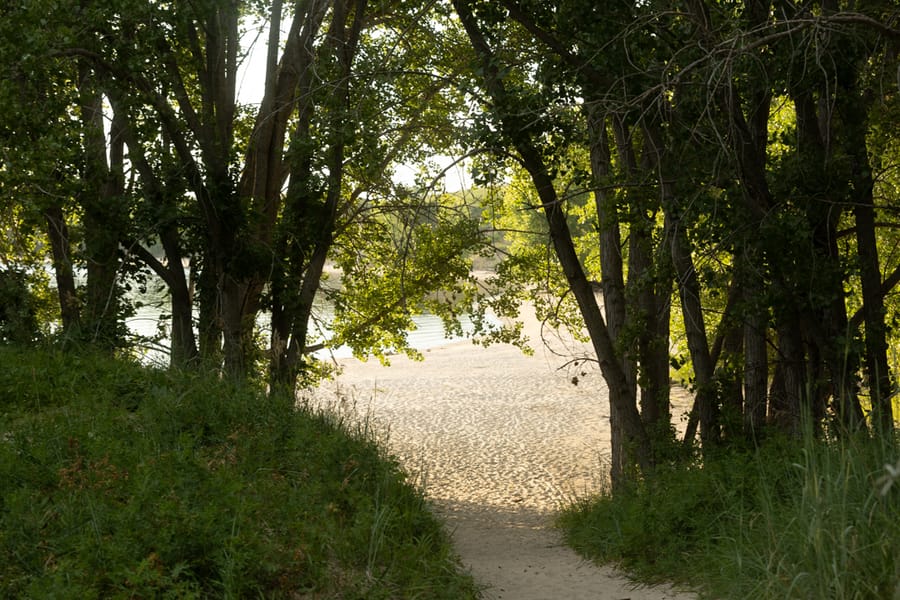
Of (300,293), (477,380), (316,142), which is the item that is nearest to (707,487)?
(316,142)

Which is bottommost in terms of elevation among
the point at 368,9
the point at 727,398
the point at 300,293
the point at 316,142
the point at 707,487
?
the point at 707,487

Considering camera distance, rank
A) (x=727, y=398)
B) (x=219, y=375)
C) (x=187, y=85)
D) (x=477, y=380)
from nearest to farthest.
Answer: (x=219, y=375), (x=727, y=398), (x=187, y=85), (x=477, y=380)

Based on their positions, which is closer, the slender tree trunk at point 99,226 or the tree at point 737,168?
the tree at point 737,168

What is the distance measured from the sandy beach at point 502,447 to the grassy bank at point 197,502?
0.84 meters

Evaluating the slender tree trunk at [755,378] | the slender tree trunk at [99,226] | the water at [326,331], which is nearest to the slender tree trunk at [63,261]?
the slender tree trunk at [99,226]

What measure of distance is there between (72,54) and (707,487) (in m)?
7.29

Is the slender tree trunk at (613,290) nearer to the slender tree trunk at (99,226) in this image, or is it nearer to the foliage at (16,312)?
the slender tree trunk at (99,226)

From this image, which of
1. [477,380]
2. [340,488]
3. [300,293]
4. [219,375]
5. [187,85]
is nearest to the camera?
[340,488]

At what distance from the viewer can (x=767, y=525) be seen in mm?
5074

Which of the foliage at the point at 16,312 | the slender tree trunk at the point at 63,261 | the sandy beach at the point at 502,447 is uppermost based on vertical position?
the slender tree trunk at the point at 63,261

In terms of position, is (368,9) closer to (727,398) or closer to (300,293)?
(300,293)

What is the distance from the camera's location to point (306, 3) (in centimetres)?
1170

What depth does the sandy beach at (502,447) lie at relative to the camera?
7.07m

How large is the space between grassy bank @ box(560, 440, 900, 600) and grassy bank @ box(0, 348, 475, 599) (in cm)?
162
